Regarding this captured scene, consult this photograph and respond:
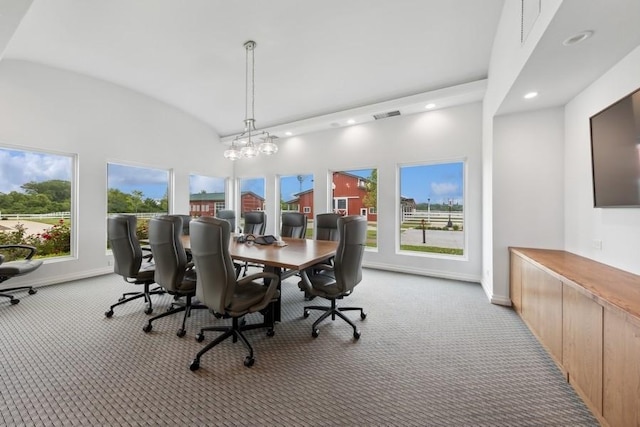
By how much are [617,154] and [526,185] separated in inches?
45.9

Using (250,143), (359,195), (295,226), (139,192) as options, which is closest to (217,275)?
(250,143)

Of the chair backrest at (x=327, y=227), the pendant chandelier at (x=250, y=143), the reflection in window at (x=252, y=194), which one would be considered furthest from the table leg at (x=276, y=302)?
the reflection in window at (x=252, y=194)

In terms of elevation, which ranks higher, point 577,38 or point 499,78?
point 499,78

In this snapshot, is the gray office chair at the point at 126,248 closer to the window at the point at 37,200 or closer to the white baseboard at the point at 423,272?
the window at the point at 37,200

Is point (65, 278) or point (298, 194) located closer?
point (65, 278)

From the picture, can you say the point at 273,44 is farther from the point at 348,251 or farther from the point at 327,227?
the point at 348,251

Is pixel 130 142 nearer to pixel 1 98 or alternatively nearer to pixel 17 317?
pixel 1 98

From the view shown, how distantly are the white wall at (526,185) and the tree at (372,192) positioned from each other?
2.18 m

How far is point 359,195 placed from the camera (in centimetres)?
544

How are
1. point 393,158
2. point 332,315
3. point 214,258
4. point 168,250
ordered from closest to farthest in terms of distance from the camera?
point 214,258 → point 168,250 → point 332,315 → point 393,158

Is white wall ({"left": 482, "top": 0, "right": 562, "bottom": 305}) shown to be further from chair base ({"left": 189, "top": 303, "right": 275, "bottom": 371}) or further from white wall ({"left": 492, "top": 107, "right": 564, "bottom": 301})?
chair base ({"left": 189, "top": 303, "right": 275, "bottom": 371})

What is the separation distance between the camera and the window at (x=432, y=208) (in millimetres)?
4496

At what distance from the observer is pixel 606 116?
2059 millimetres

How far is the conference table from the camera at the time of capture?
2.29 metres
